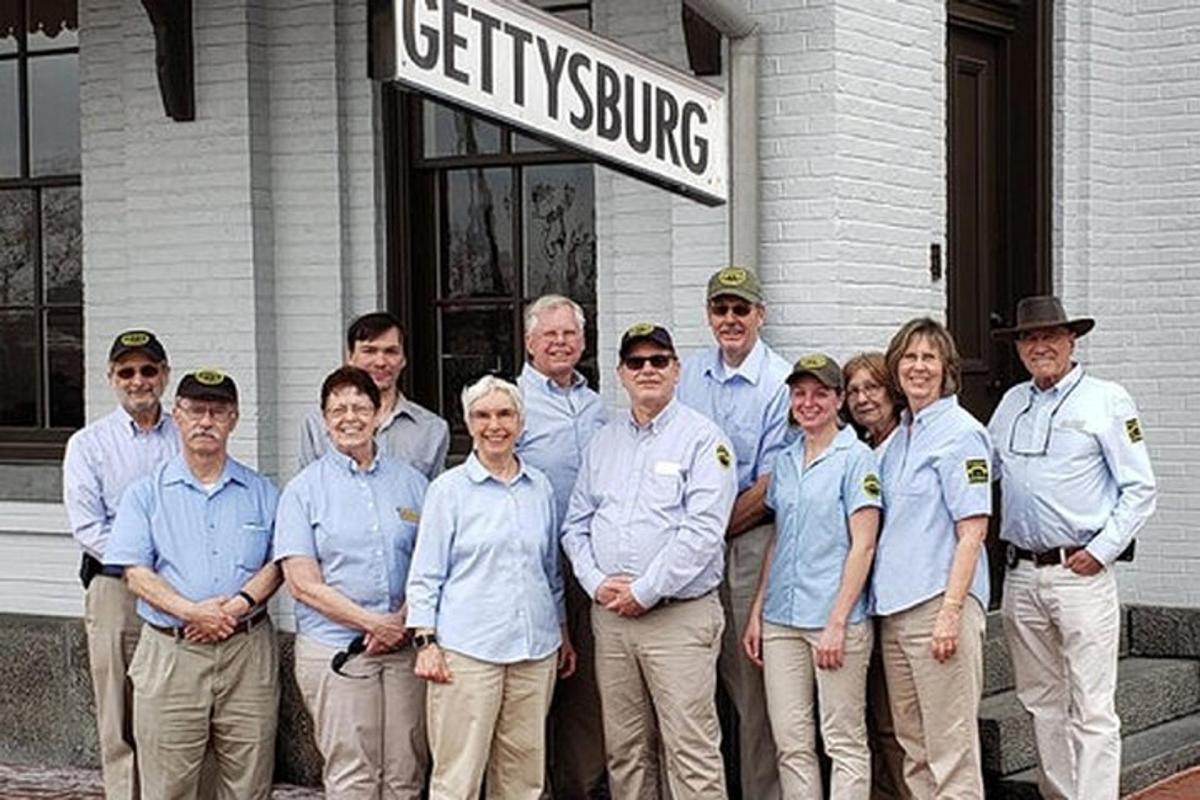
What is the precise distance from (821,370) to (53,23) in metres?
4.44

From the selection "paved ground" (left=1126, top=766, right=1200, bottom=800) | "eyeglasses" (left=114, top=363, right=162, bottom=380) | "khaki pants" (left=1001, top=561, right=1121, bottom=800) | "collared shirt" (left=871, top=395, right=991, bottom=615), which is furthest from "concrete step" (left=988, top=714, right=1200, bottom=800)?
"eyeglasses" (left=114, top=363, right=162, bottom=380)

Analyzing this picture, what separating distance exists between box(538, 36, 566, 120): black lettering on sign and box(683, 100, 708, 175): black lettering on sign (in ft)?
1.89

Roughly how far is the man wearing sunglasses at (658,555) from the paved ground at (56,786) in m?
2.01

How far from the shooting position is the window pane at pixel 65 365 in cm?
902

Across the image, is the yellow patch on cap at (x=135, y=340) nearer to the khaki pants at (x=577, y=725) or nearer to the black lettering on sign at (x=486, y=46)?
the khaki pants at (x=577, y=725)

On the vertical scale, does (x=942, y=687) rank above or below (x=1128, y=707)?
above

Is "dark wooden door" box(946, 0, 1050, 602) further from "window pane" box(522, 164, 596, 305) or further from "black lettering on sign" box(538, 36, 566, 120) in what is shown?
"black lettering on sign" box(538, 36, 566, 120)

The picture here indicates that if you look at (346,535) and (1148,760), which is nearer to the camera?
(346,535)

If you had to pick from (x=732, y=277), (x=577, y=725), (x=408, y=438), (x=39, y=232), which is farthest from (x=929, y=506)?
(x=39, y=232)

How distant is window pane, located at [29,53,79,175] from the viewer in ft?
29.6

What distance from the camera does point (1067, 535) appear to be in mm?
6750

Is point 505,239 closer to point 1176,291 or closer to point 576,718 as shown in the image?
point 576,718

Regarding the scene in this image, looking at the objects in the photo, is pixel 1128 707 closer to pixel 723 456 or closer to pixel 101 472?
pixel 723 456

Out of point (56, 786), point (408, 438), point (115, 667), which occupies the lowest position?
point (56, 786)
